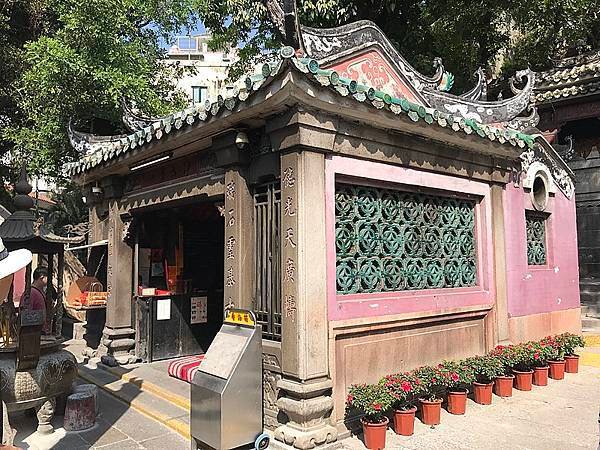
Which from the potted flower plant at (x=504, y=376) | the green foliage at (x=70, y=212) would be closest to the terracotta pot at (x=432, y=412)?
the potted flower plant at (x=504, y=376)

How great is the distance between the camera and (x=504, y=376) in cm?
661

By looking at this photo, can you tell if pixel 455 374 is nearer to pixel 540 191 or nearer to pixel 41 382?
pixel 540 191

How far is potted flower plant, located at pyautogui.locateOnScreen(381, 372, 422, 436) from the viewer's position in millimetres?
5199

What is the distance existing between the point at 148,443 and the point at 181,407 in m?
1.00

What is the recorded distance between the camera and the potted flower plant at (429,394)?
217 inches

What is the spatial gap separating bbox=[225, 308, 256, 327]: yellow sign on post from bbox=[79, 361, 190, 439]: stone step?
1459 mm

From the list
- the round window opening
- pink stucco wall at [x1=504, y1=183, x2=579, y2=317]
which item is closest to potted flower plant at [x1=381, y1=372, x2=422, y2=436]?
pink stucco wall at [x1=504, y1=183, x2=579, y2=317]

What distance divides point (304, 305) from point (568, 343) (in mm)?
5362

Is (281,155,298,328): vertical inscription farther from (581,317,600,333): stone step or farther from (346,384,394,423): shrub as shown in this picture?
(581,317,600,333): stone step

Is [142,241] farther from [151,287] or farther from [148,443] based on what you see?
[148,443]

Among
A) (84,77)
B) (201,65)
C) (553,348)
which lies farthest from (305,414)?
(201,65)

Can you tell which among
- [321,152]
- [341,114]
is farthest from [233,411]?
[341,114]

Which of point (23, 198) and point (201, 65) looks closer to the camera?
point (23, 198)

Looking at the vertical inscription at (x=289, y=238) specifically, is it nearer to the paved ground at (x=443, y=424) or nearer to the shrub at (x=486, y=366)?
the paved ground at (x=443, y=424)
